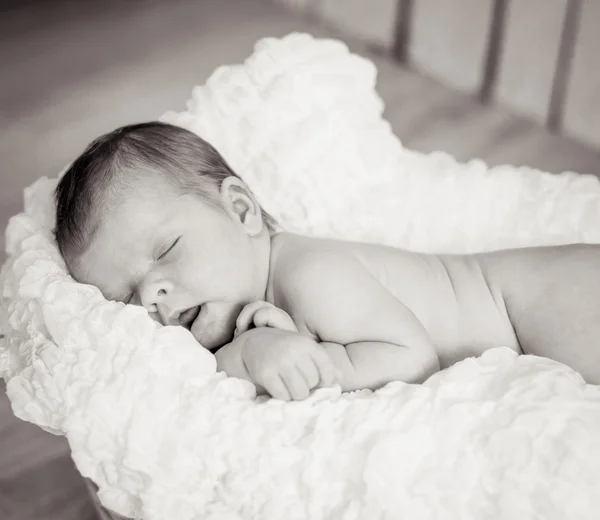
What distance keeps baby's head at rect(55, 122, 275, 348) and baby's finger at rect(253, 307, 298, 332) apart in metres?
0.07

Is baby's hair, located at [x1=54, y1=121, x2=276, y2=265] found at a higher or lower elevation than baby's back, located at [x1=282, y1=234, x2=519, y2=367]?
higher

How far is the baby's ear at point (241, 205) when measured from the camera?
1.03 meters

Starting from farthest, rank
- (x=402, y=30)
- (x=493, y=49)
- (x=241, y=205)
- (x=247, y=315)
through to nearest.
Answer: (x=402, y=30)
(x=493, y=49)
(x=241, y=205)
(x=247, y=315)

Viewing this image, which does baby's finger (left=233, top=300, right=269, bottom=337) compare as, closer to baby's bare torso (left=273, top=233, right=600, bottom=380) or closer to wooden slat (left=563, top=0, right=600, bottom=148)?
baby's bare torso (left=273, top=233, right=600, bottom=380)

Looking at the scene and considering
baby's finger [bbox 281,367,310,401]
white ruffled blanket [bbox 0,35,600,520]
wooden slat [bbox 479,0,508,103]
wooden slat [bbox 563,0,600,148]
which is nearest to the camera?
white ruffled blanket [bbox 0,35,600,520]

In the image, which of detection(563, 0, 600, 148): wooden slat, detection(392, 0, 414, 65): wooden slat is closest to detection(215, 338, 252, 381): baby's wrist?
detection(563, 0, 600, 148): wooden slat

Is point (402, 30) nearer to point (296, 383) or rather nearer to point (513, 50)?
point (513, 50)

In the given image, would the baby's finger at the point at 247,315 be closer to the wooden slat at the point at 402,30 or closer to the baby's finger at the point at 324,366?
the baby's finger at the point at 324,366

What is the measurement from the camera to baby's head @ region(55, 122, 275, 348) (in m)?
0.95

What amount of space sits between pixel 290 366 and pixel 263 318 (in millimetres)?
84

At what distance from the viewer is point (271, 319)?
91 cm

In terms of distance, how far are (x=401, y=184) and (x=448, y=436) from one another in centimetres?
59

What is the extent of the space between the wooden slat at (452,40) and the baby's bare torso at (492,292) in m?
0.80

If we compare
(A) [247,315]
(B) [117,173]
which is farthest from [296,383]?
(B) [117,173]
